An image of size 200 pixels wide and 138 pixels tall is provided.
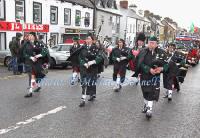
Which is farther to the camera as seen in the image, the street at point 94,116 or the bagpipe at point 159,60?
the bagpipe at point 159,60

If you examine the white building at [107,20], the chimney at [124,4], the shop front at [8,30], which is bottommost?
the shop front at [8,30]

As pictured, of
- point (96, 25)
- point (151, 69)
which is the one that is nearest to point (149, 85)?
point (151, 69)

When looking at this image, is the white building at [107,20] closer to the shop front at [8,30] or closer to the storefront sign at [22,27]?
the storefront sign at [22,27]

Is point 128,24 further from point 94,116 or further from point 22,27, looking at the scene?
point 94,116

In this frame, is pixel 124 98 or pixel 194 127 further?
pixel 124 98

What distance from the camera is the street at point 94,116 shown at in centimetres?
639

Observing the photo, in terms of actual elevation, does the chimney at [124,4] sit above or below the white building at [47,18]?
above

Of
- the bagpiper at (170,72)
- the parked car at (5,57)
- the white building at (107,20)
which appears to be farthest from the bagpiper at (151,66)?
the white building at (107,20)

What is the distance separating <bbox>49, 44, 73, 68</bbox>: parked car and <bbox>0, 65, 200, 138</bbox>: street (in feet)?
27.8

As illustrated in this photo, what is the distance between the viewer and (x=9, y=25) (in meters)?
24.5

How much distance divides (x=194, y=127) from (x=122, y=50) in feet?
16.8

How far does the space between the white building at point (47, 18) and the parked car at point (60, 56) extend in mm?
5384

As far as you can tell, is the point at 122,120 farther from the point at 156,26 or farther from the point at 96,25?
the point at 156,26

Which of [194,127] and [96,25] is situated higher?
[96,25]
